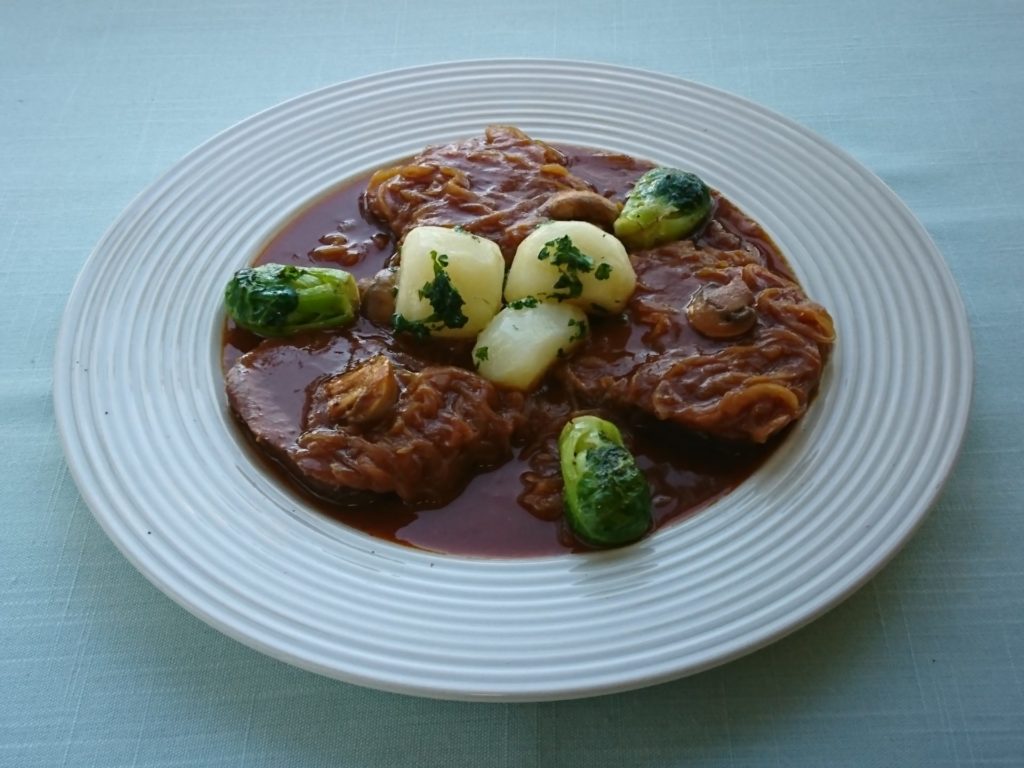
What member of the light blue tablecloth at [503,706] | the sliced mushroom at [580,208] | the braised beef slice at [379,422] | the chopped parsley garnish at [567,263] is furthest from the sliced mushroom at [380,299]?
the light blue tablecloth at [503,706]

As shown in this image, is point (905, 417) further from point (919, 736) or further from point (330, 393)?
point (330, 393)

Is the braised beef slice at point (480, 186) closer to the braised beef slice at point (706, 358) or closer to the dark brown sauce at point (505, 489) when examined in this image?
the dark brown sauce at point (505, 489)

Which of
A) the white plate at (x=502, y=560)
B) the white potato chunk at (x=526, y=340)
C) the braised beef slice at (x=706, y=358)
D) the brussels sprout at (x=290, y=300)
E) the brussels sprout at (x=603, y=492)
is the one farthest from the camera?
the brussels sprout at (x=290, y=300)

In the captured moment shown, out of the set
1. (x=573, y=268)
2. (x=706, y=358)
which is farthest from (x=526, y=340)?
(x=706, y=358)

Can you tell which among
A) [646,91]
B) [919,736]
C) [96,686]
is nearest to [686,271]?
[646,91]

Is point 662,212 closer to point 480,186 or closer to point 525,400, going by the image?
point 480,186
